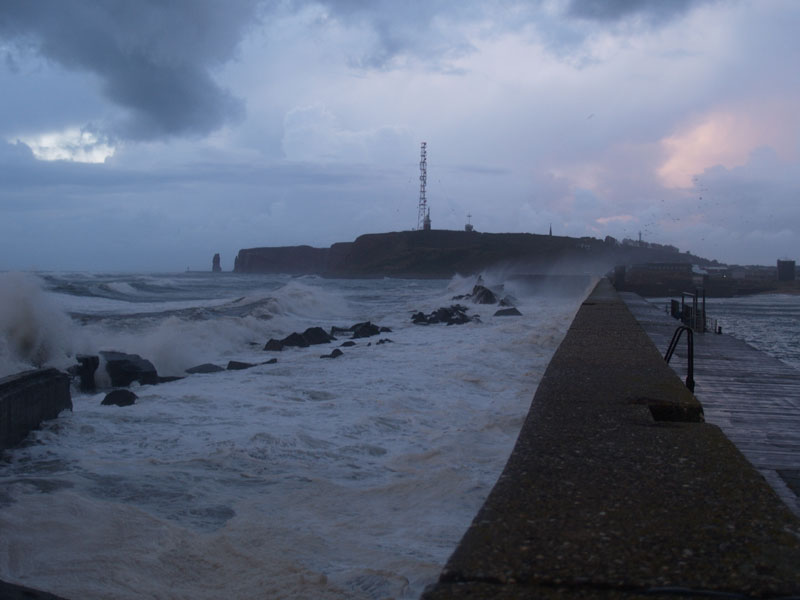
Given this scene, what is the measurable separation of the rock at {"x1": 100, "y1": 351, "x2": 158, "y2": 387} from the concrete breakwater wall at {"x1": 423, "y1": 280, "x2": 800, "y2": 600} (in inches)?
309

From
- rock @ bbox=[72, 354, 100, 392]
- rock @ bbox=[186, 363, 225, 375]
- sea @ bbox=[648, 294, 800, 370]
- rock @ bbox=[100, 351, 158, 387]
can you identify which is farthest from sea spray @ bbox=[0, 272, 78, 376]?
sea @ bbox=[648, 294, 800, 370]

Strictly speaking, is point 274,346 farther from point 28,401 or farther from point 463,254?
point 463,254

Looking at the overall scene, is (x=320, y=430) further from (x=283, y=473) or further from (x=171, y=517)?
(x=171, y=517)

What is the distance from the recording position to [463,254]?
112 metres

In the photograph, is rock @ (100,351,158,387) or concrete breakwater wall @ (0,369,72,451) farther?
rock @ (100,351,158,387)

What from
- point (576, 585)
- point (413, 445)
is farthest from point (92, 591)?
point (413, 445)

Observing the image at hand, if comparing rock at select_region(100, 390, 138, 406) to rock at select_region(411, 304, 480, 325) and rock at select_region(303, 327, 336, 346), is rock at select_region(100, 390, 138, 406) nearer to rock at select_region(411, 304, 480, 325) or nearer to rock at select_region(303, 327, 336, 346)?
rock at select_region(303, 327, 336, 346)

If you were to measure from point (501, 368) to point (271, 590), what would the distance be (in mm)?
7985

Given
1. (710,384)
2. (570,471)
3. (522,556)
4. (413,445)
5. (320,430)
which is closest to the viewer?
(522,556)

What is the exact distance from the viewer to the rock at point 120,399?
7693mm

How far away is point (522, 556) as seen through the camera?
6.61ft

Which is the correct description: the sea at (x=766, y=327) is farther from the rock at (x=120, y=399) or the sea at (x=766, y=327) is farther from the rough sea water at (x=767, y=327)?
the rock at (x=120, y=399)

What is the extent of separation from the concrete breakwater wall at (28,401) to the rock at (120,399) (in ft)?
3.15

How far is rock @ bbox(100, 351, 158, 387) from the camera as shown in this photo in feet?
33.2
